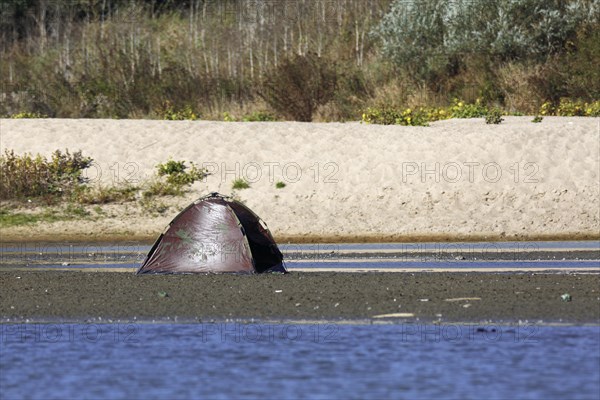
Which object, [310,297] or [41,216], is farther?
[41,216]

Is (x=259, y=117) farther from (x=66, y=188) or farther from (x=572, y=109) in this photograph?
(x=572, y=109)

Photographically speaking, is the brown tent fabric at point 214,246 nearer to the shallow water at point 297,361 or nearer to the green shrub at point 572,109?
the shallow water at point 297,361

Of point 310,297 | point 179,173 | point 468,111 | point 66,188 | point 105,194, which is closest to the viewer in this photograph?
point 310,297

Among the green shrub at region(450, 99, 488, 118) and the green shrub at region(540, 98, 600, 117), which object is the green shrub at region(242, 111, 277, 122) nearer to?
the green shrub at region(450, 99, 488, 118)

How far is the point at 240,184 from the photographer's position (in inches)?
1085

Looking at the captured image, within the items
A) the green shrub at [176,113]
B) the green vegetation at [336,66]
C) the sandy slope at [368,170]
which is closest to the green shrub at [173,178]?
the sandy slope at [368,170]

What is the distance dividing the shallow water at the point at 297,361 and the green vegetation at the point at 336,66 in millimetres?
16271

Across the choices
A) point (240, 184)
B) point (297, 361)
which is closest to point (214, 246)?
point (297, 361)

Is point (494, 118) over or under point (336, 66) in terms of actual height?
under

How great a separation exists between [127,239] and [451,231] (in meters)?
6.46

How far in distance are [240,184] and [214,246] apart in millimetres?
8223

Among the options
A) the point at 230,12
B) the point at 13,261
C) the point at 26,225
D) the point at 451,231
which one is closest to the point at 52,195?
the point at 26,225

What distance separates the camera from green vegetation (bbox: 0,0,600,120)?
109ft

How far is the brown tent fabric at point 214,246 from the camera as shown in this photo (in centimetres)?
1927
